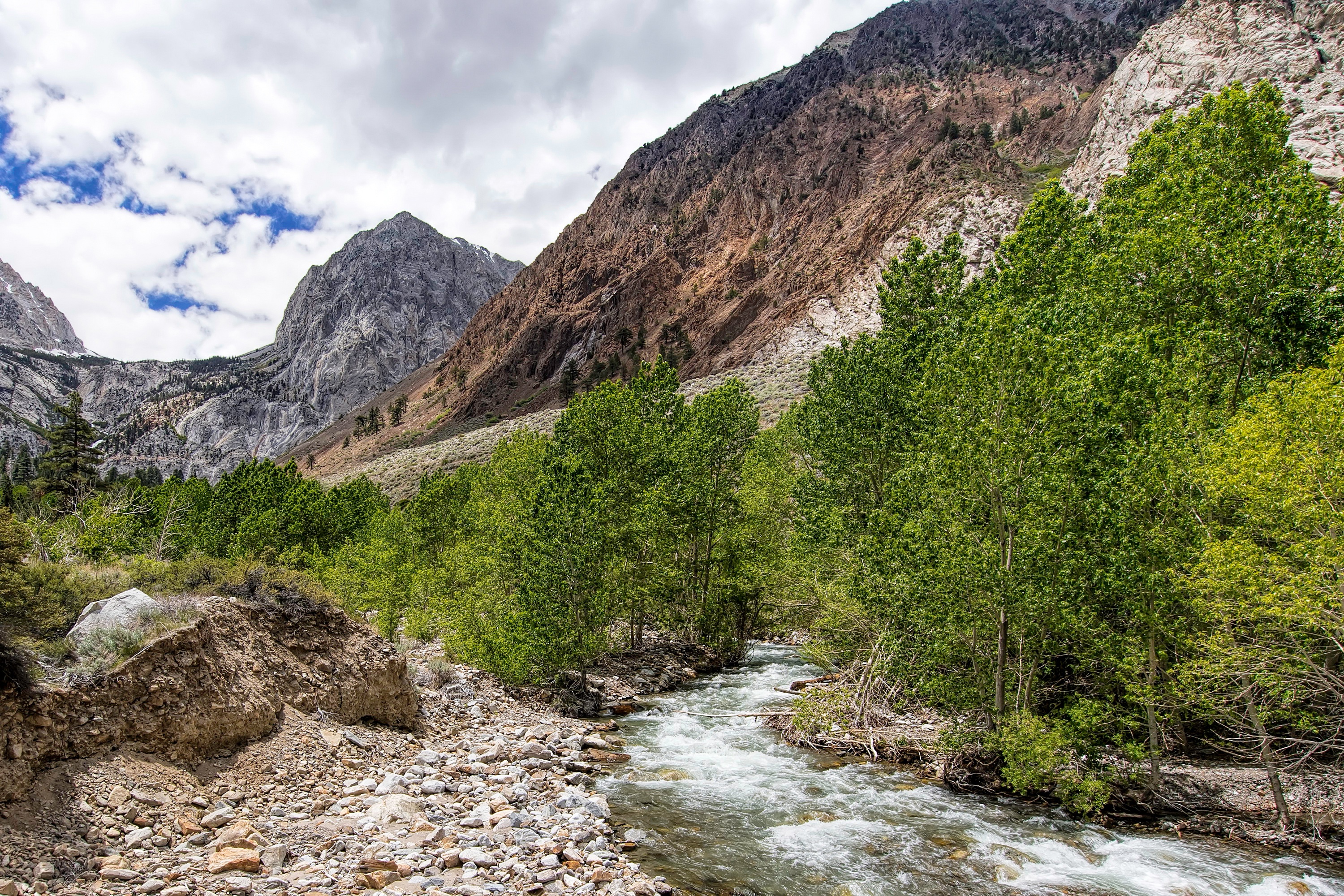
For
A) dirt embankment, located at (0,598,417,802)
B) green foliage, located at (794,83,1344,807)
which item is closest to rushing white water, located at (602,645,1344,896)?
green foliage, located at (794,83,1344,807)

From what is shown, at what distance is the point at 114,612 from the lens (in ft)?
31.2

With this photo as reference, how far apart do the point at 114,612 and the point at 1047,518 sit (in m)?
14.8

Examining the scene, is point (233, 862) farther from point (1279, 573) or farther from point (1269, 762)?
point (1269, 762)

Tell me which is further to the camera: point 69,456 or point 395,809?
point 69,456

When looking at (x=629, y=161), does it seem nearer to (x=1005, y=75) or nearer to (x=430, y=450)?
(x=1005, y=75)

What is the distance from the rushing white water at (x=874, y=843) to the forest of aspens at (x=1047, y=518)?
1104mm

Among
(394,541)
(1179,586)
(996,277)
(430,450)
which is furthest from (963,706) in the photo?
(430,450)

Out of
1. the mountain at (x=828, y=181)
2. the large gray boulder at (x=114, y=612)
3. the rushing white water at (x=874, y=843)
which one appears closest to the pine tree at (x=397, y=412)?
the mountain at (x=828, y=181)

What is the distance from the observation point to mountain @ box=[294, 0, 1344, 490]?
7006cm

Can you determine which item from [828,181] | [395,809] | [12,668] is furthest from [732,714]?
[828,181]

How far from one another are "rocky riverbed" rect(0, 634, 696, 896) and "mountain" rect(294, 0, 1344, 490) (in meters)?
53.2

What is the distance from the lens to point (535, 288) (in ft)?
522

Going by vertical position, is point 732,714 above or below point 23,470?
below

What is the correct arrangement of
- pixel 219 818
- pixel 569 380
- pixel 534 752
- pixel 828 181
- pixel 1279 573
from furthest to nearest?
pixel 569 380
pixel 828 181
pixel 534 752
pixel 1279 573
pixel 219 818
